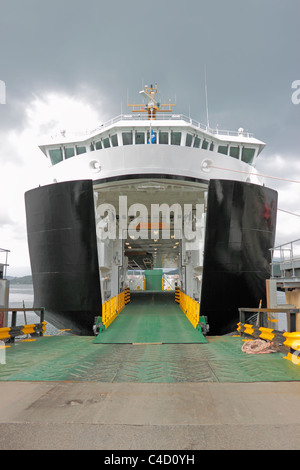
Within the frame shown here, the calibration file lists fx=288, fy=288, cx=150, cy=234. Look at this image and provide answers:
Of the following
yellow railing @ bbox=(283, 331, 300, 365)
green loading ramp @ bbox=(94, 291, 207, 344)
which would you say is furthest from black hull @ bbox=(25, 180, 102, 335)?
yellow railing @ bbox=(283, 331, 300, 365)

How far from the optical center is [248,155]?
54.2 ft

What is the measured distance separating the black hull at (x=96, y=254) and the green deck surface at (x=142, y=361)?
207 cm

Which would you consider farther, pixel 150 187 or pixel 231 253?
pixel 150 187

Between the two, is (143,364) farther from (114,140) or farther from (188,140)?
(188,140)

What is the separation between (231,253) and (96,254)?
214 inches

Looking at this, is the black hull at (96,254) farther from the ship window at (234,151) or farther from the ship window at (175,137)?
the ship window at (234,151)

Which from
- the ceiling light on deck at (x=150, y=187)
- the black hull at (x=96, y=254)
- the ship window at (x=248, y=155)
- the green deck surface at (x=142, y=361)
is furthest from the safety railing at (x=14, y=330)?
the ship window at (x=248, y=155)

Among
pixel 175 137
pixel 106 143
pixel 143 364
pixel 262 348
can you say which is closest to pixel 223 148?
pixel 175 137

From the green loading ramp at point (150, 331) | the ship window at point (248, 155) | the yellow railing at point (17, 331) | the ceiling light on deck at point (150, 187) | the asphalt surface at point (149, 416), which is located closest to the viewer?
the asphalt surface at point (149, 416)

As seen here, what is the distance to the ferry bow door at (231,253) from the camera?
11.4 meters
